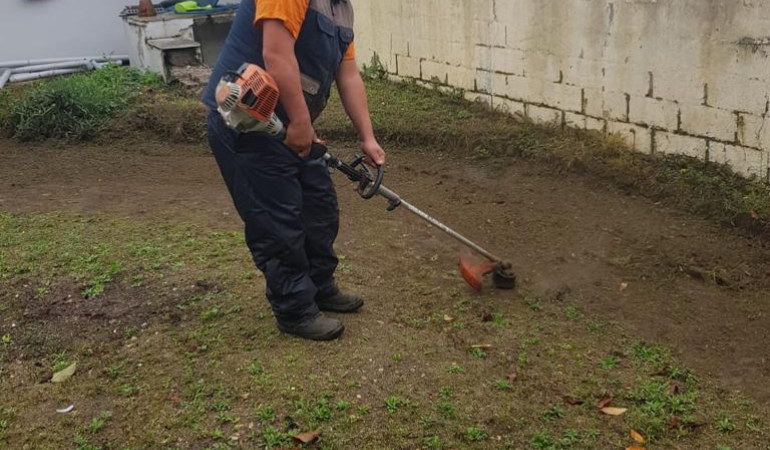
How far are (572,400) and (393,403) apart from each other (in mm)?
742

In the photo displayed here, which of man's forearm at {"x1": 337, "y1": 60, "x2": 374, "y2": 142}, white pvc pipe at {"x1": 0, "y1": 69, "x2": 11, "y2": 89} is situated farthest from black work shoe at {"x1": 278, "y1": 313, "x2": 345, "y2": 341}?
white pvc pipe at {"x1": 0, "y1": 69, "x2": 11, "y2": 89}

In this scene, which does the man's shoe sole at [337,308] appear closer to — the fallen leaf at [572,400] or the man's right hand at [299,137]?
the man's right hand at [299,137]

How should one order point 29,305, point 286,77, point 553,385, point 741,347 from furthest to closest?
point 29,305, point 741,347, point 553,385, point 286,77

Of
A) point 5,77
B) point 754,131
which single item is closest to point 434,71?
point 754,131

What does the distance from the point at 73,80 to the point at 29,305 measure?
16.3ft

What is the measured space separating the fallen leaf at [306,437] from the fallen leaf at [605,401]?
1.15 metres

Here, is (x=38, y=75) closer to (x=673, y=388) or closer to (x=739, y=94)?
(x=739, y=94)

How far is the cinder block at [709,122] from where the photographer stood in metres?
5.45

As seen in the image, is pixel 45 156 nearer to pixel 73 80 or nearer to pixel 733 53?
pixel 73 80

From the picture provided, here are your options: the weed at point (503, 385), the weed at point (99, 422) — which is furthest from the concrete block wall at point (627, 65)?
the weed at point (99, 422)

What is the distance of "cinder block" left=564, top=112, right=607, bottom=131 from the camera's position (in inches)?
253

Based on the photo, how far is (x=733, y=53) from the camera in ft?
17.4

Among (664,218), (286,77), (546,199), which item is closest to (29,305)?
(286,77)

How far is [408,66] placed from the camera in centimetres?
868
